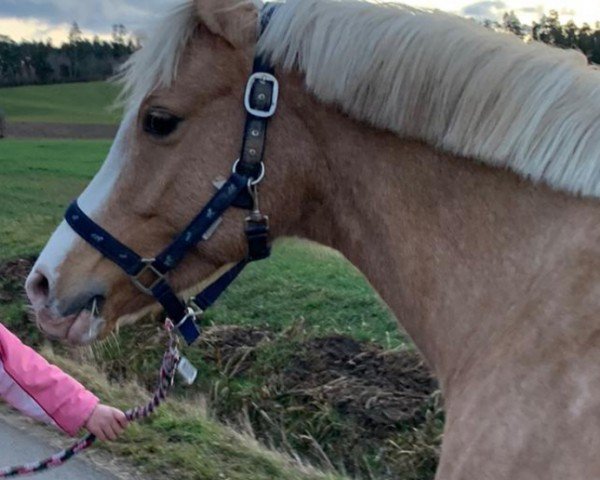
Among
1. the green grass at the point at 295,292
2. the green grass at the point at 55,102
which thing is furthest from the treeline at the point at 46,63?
the green grass at the point at 295,292

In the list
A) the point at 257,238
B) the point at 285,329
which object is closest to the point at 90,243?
the point at 257,238

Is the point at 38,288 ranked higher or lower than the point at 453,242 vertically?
lower

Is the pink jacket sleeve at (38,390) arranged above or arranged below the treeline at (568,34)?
below

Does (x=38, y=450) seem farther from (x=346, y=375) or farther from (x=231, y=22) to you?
(x=231, y=22)

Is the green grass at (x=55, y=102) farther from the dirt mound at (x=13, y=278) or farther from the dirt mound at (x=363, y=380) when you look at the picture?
the dirt mound at (x=363, y=380)

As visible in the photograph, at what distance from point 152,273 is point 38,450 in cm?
260

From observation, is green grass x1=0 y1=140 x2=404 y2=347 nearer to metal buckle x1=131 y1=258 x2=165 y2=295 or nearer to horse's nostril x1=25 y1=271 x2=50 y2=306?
metal buckle x1=131 y1=258 x2=165 y2=295

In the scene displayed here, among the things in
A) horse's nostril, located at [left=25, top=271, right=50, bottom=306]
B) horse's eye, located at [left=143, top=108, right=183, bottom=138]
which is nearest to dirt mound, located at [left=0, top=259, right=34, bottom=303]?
horse's nostril, located at [left=25, top=271, right=50, bottom=306]

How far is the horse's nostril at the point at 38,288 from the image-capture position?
265 cm

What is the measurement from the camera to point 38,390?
10.2 feet

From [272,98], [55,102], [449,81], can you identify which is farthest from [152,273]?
[55,102]

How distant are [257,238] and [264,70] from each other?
514 millimetres

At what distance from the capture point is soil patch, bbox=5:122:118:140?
131 feet

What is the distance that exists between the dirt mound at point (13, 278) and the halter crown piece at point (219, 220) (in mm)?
6042
